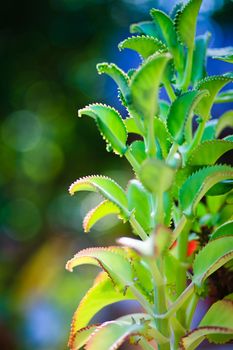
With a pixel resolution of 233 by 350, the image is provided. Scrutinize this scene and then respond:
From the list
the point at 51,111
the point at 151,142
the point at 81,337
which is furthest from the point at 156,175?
the point at 51,111

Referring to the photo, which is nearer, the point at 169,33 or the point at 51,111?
the point at 169,33

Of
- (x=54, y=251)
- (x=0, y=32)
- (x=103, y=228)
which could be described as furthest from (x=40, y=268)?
(x=0, y=32)

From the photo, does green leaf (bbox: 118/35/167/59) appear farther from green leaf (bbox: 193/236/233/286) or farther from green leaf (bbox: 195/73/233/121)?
green leaf (bbox: 193/236/233/286)

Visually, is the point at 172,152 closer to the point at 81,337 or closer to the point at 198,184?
the point at 198,184

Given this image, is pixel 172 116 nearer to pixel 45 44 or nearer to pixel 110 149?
pixel 110 149

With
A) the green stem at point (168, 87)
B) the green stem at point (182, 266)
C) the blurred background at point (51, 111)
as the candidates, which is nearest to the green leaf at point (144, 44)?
the green stem at point (168, 87)

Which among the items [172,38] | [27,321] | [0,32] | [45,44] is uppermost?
[0,32]

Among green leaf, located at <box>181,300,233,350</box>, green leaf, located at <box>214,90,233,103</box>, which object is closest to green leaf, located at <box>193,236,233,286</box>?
green leaf, located at <box>181,300,233,350</box>
